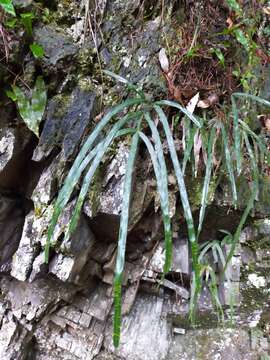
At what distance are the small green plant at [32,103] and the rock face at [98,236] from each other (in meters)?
0.04

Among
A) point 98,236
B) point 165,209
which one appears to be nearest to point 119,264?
point 165,209

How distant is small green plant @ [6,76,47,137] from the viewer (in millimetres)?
1516

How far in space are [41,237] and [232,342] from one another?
3.94 feet

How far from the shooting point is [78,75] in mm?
1643

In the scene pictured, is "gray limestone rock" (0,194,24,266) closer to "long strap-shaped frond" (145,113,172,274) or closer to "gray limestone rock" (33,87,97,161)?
"gray limestone rock" (33,87,97,161)

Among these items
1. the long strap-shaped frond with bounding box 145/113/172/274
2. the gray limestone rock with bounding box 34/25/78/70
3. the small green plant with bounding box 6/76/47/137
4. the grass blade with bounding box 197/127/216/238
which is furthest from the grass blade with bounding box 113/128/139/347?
the gray limestone rock with bounding box 34/25/78/70

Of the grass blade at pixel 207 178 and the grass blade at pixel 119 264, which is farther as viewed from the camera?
the grass blade at pixel 207 178

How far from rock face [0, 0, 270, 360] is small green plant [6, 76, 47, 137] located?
0.04 m

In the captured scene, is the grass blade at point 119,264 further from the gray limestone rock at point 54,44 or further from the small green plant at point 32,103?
the gray limestone rock at point 54,44

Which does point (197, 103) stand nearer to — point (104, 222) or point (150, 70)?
point (150, 70)

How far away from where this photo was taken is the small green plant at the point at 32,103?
1516 millimetres

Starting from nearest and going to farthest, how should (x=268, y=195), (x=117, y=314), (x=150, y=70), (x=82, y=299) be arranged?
(x=117, y=314)
(x=150, y=70)
(x=82, y=299)
(x=268, y=195)

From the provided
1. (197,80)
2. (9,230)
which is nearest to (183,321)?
(9,230)

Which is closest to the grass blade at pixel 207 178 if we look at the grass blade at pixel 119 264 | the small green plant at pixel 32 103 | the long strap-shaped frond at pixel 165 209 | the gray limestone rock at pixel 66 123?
the long strap-shaped frond at pixel 165 209
